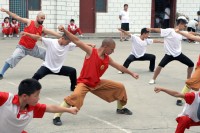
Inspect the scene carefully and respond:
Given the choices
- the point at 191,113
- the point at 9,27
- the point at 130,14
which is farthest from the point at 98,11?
the point at 191,113

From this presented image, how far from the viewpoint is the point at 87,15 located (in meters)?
22.3

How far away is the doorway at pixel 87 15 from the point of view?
2223cm

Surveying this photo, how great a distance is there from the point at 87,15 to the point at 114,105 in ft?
48.9

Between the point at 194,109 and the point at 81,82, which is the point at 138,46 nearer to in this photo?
the point at 81,82

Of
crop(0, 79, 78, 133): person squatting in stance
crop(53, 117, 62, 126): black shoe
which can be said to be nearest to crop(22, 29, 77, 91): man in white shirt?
crop(53, 117, 62, 126): black shoe

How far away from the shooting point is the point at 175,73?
1149 cm

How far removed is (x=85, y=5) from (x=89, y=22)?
0.93 metres

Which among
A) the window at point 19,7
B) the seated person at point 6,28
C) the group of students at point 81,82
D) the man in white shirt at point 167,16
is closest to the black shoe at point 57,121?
the group of students at point 81,82

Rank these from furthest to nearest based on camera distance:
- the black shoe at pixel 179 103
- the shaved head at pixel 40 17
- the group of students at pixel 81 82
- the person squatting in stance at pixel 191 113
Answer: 1. the shaved head at pixel 40 17
2. the black shoe at pixel 179 103
3. the person squatting in stance at pixel 191 113
4. the group of students at pixel 81 82

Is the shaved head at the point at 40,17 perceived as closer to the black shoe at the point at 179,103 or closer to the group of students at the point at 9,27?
the black shoe at the point at 179,103

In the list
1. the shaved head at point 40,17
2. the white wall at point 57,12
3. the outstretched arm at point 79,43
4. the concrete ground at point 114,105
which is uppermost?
the white wall at point 57,12

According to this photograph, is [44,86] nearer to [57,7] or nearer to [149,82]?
[149,82]

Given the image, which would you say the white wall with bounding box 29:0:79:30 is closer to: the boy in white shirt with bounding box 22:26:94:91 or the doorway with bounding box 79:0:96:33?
the doorway with bounding box 79:0:96:33

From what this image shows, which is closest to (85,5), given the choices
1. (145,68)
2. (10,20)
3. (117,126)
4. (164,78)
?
(10,20)
